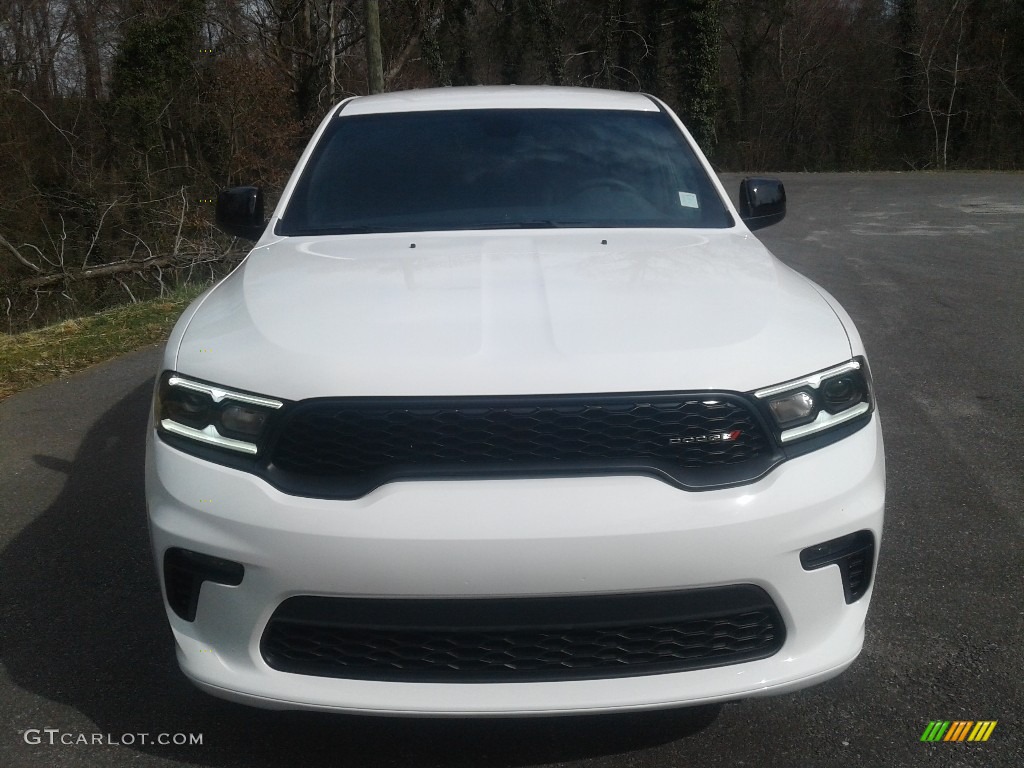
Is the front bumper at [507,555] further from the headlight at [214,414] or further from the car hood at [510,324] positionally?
the car hood at [510,324]

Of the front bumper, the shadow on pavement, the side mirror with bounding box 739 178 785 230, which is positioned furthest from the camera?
the side mirror with bounding box 739 178 785 230

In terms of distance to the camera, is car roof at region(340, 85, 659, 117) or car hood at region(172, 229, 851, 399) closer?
car hood at region(172, 229, 851, 399)

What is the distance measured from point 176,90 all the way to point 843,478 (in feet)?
87.1

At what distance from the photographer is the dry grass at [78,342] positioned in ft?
22.2

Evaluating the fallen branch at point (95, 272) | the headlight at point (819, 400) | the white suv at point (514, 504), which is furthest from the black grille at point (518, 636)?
the fallen branch at point (95, 272)

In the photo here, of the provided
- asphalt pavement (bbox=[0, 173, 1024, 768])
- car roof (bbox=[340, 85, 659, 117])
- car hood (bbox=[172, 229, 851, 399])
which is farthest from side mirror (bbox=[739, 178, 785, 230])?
asphalt pavement (bbox=[0, 173, 1024, 768])

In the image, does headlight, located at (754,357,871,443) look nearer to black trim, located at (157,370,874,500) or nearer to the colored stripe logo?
black trim, located at (157,370,874,500)

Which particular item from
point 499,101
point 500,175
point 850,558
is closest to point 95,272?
point 499,101

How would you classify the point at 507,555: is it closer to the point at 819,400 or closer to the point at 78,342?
the point at 819,400

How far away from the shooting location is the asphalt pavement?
8.18ft

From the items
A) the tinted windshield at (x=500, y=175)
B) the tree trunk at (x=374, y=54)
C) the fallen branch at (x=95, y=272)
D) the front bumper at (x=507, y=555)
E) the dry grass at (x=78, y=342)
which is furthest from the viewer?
the tree trunk at (x=374, y=54)

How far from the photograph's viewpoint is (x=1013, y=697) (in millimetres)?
2666

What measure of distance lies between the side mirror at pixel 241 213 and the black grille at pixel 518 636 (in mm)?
2017

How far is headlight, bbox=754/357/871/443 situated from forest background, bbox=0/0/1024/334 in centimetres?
1133
